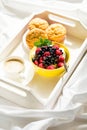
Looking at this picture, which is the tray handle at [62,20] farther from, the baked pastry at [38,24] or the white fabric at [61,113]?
the white fabric at [61,113]

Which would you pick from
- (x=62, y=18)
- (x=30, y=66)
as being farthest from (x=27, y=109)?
(x=62, y=18)

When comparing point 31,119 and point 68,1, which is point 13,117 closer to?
point 31,119

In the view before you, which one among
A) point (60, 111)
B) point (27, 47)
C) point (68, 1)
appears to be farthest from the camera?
point (68, 1)

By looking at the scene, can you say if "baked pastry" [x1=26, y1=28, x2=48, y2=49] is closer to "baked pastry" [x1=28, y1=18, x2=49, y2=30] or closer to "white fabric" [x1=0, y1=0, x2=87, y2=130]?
"baked pastry" [x1=28, y1=18, x2=49, y2=30]

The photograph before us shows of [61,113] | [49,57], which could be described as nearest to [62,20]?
[49,57]

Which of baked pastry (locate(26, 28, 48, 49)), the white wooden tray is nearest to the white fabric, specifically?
the white wooden tray

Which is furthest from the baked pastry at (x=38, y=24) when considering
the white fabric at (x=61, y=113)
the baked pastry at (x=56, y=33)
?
the white fabric at (x=61, y=113)
